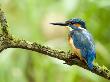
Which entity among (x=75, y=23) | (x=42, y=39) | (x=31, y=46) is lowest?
(x=31, y=46)

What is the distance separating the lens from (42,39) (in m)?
3.06

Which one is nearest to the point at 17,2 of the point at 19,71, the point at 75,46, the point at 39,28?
the point at 39,28

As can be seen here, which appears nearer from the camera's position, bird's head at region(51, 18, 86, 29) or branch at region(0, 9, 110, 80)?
branch at region(0, 9, 110, 80)

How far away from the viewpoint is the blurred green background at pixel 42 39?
285cm

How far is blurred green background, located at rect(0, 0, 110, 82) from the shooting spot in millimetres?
2847

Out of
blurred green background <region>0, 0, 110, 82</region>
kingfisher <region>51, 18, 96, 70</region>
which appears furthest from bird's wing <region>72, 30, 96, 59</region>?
blurred green background <region>0, 0, 110, 82</region>

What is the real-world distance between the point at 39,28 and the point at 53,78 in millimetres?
386

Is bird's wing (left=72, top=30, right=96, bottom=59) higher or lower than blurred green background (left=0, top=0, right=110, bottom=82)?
lower

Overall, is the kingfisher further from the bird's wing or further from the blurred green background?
the blurred green background

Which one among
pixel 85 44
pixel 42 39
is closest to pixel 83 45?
pixel 85 44

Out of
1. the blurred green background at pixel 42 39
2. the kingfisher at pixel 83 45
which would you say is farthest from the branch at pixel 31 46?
the blurred green background at pixel 42 39

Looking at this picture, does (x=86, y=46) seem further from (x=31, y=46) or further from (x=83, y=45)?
(x=31, y=46)

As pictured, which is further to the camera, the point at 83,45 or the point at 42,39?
the point at 42,39

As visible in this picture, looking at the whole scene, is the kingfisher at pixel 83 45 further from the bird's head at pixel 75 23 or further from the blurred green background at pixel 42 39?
the blurred green background at pixel 42 39
